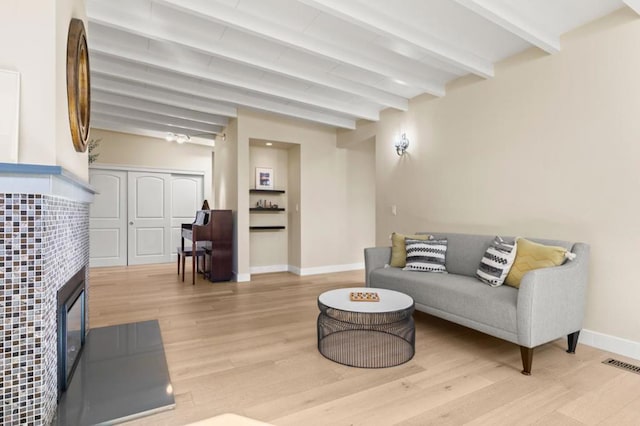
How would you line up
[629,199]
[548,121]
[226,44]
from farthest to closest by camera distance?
[226,44]
[548,121]
[629,199]

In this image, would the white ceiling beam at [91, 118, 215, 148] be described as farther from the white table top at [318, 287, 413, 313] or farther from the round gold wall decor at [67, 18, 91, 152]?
the white table top at [318, 287, 413, 313]

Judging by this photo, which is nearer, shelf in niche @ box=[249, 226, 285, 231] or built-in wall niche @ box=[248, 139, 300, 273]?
shelf in niche @ box=[249, 226, 285, 231]

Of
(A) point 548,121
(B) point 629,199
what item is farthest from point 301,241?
(B) point 629,199

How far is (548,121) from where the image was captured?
290 cm

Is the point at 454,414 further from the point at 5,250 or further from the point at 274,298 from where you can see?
the point at 274,298

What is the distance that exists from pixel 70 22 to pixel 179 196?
18.2 feet

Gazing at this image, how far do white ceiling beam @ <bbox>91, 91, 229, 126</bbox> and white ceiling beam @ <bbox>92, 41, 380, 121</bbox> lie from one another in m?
1.57

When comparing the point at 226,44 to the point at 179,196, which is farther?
the point at 179,196

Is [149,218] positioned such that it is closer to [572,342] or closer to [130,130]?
[130,130]

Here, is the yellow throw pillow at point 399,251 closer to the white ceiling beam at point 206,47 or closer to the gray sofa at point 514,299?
the gray sofa at point 514,299

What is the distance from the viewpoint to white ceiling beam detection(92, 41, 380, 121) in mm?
3207

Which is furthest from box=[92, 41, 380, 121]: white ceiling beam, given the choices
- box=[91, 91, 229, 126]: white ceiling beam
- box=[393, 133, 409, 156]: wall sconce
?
box=[91, 91, 229, 126]: white ceiling beam

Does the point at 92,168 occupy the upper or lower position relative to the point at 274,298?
upper

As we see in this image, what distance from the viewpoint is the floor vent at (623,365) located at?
Result: 2196 millimetres
